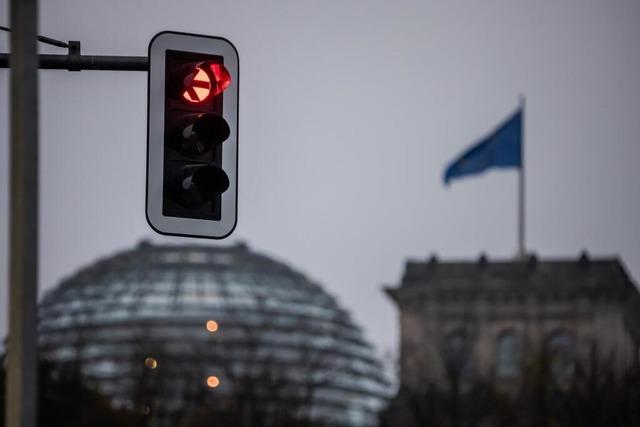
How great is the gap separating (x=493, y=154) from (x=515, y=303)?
2785 centimetres

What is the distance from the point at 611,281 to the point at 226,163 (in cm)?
11897

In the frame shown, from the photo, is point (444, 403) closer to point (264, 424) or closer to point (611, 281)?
point (264, 424)

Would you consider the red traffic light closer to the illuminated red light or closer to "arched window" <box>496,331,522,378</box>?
the illuminated red light

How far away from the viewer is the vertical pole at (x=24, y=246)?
11.9 metres

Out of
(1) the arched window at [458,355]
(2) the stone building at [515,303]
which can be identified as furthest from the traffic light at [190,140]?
(2) the stone building at [515,303]

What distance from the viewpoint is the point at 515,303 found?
13625cm

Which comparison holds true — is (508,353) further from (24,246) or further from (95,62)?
(24,246)

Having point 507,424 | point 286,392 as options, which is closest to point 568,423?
point 507,424

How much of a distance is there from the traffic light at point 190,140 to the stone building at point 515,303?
11599 centimetres

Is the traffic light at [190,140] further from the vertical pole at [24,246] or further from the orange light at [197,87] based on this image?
the vertical pole at [24,246]

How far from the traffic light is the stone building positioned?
11599 centimetres

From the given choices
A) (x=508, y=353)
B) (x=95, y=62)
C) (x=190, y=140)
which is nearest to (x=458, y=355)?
(x=508, y=353)

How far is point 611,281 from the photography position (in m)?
132

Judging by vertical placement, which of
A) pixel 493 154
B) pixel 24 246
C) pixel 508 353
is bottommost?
pixel 508 353
